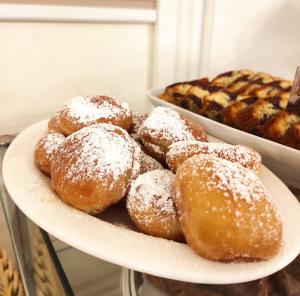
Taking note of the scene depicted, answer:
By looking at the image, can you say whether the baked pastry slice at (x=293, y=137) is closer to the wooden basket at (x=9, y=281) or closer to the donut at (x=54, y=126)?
the donut at (x=54, y=126)

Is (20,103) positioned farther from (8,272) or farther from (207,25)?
(207,25)

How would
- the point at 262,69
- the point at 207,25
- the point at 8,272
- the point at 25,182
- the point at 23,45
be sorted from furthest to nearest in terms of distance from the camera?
the point at 262,69 → the point at 207,25 → the point at 23,45 → the point at 8,272 → the point at 25,182

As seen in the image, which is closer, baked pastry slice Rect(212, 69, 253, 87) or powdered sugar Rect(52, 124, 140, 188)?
powdered sugar Rect(52, 124, 140, 188)

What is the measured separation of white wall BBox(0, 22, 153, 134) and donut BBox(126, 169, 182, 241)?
0.51m

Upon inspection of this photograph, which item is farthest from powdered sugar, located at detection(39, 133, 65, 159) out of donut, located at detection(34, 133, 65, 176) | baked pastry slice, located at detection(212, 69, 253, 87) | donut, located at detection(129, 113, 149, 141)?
baked pastry slice, located at detection(212, 69, 253, 87)

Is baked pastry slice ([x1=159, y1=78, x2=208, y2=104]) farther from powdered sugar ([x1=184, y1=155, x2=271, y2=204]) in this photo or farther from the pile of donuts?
powdered sugar ([x1=184, y1=155, x2=271, y2=204])

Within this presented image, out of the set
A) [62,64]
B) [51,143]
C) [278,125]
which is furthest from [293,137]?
[62,64]

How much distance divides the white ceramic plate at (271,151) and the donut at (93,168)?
24 centimetres

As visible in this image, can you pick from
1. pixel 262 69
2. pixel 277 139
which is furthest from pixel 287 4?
pixel 277 139

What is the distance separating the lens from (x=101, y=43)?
0.92 meters

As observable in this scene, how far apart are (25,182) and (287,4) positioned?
1.18m

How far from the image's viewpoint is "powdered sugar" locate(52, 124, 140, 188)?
45 cm

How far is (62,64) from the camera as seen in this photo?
886mm

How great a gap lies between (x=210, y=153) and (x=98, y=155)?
0.15m
